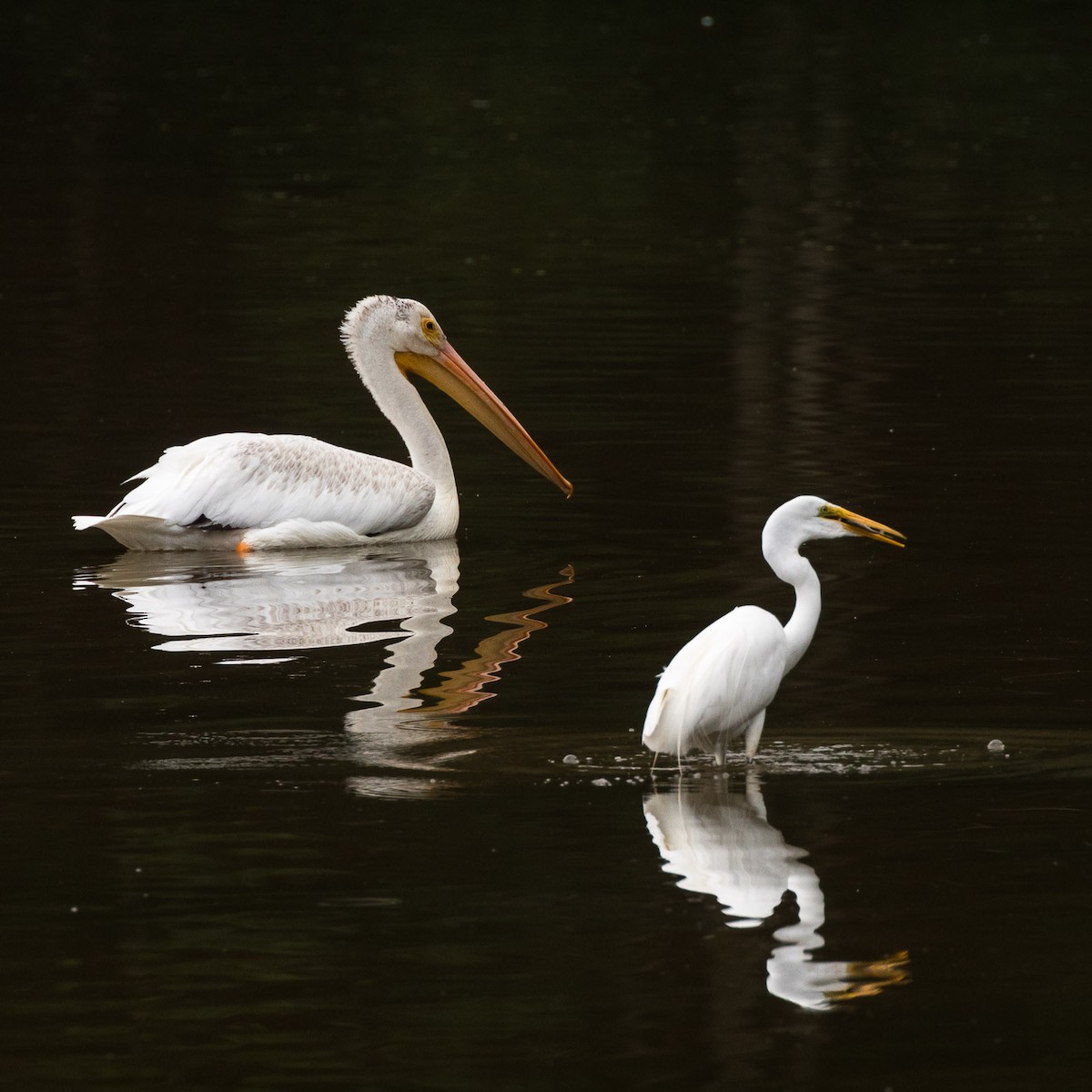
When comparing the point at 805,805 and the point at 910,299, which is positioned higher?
the point at 910,299

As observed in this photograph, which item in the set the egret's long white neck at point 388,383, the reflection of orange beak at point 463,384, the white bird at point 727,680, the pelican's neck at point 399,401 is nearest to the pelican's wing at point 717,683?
the white bird at point 727,680

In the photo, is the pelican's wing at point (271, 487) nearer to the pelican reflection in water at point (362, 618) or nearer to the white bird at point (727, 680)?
the pelican reflection in water at point (362, 618)

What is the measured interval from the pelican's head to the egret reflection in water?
4.56 m

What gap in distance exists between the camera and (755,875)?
5.54 metres

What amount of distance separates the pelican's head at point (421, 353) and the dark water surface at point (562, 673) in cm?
35

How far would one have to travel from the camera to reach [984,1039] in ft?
15.2

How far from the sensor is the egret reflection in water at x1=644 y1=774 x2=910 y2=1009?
4.90m

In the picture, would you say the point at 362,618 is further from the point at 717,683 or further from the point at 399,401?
the point at 717,683

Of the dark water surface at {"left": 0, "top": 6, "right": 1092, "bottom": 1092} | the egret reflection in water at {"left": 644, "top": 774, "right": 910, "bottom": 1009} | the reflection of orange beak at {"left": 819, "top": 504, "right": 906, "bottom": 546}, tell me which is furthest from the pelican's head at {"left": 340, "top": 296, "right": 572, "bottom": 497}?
the egret reflection in water at {"left": 644, "top": 774, "right": 910, "bottom": 1009}

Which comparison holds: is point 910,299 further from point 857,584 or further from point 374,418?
point 857,584

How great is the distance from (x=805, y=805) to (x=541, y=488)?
5.05m

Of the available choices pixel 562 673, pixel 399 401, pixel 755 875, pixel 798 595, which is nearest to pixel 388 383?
pixel 399 401

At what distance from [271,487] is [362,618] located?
1300 millimetres

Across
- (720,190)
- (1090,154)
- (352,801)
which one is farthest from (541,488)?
(1090,154)
